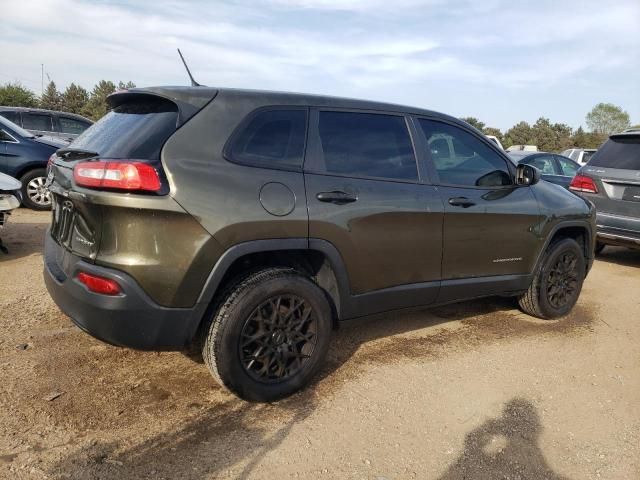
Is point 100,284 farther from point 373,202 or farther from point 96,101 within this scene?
point 96,101

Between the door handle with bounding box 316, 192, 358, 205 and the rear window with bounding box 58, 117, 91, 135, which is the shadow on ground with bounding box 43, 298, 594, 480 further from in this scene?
the rear window with bounding box 58, 117, 91, 135

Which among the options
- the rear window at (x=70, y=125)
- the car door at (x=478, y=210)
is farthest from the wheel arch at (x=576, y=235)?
the rear window at (x=70, y=125)

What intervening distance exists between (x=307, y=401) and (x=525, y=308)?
8.53 ft

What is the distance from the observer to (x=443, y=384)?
3475mm

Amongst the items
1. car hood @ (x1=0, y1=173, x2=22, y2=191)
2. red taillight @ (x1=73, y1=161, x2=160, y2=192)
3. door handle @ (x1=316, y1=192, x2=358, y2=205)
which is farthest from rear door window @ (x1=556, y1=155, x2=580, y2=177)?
red taillight @ (x1=73, y1=161, x2=160, y2=192)

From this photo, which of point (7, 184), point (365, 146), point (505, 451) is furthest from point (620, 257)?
point (7, 184)

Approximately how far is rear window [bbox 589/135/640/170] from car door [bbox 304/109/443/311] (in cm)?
445

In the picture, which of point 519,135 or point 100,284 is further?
point 519,135

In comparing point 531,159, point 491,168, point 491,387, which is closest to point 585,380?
point 491,387

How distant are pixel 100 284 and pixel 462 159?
272cm

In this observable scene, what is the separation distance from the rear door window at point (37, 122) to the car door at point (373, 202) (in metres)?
9.93

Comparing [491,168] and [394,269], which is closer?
[394,269]

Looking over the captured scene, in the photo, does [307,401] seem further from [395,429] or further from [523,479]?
[523,479]

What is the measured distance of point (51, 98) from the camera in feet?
159
